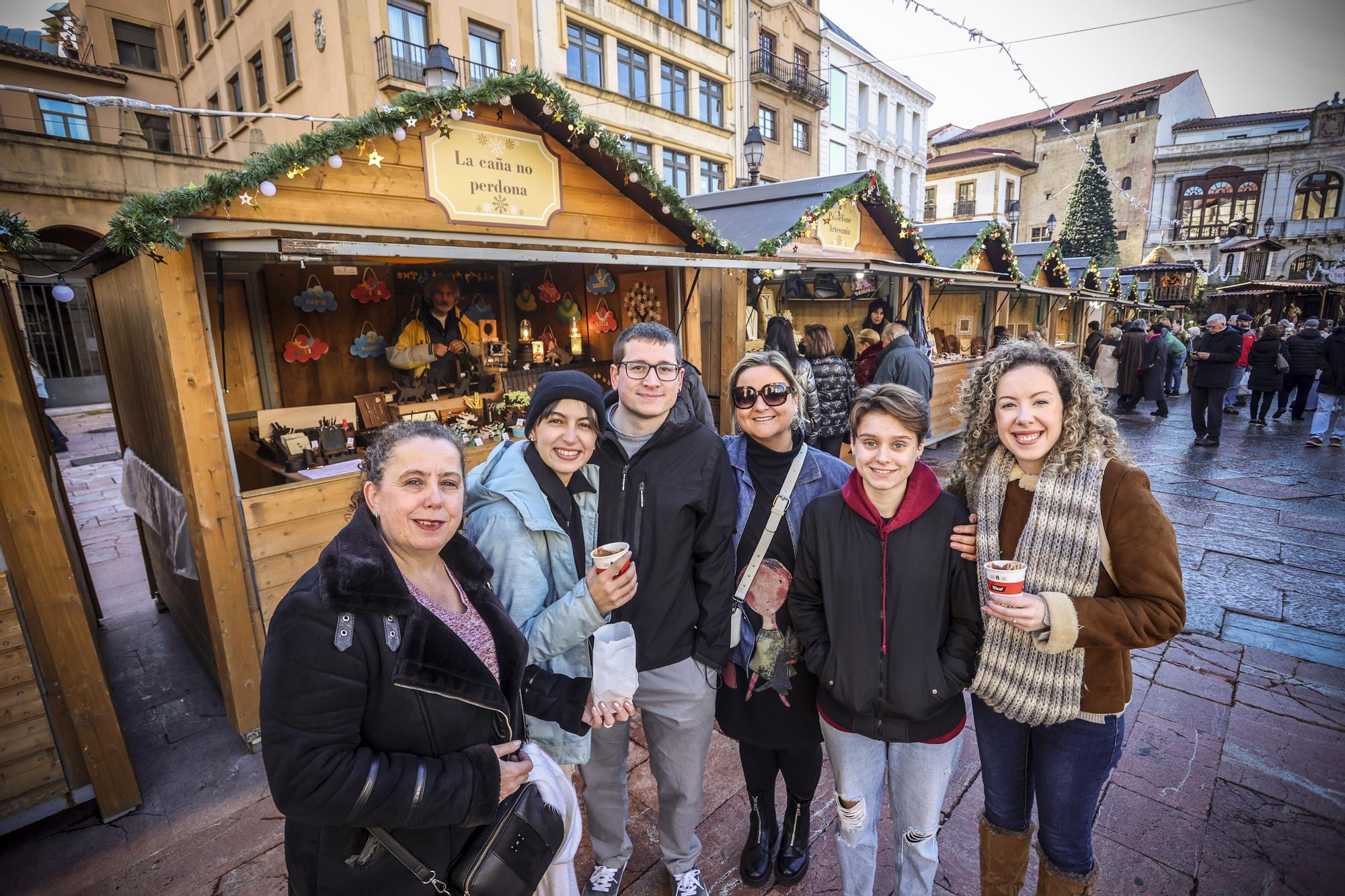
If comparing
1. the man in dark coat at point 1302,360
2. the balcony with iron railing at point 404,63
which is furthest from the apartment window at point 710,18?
the man in dark coat at point 1302,360

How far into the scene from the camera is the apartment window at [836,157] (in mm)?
28828

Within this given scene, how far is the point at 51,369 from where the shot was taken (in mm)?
16906

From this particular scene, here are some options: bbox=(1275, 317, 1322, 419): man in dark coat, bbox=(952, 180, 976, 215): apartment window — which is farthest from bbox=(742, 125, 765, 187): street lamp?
bbox=(952, 180, 976, 215): apartment window

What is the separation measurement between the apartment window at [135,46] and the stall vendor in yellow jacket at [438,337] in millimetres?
24489

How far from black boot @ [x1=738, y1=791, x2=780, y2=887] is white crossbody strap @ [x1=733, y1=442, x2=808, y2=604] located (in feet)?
3.02

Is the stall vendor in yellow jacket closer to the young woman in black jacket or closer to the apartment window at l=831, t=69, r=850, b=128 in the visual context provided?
the young woman in black jacket

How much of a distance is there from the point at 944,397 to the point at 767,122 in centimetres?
1932

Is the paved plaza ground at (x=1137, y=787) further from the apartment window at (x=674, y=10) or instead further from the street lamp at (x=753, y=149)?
the apartment window at (x=674, y=10)

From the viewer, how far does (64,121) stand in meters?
19.0

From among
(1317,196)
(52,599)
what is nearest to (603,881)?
(52,599)

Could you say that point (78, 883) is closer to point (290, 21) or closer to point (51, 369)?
point (290, 21)

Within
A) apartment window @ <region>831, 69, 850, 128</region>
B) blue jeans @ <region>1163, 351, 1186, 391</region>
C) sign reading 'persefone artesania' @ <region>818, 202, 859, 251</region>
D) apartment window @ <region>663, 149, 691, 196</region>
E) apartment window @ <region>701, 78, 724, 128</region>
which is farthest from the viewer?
apartment window @ <region>831, 69, 850, 128</region>

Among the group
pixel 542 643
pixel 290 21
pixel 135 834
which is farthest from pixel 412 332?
pixel 290 21

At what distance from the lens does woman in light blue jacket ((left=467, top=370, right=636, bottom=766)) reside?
194 cm
